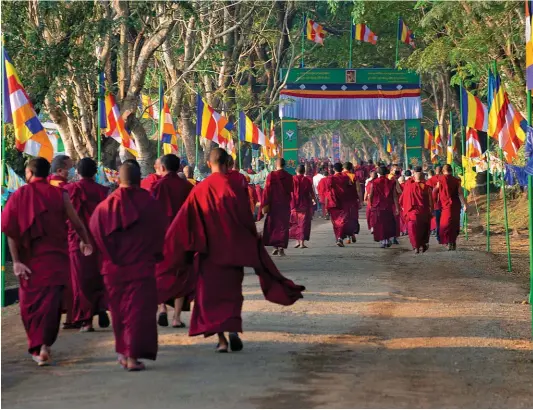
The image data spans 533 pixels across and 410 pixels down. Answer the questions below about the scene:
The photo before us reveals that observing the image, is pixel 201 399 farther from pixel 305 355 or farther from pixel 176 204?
pixel 176 204

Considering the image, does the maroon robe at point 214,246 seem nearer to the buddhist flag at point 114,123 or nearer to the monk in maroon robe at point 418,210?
the buddhist flag at point 114,123

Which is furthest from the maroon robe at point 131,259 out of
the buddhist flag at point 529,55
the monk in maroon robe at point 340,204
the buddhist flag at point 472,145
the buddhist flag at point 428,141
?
the buddhist flag at point 428,141

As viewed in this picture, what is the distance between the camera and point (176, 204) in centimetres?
1123

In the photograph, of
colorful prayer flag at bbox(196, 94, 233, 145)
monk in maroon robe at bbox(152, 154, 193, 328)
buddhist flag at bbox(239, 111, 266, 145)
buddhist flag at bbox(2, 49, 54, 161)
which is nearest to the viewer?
monk in maroon robe at bbox(152, 154, 193, 328)

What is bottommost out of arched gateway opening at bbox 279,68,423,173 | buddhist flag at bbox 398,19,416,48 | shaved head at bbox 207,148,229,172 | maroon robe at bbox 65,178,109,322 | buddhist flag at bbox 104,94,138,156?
maroon robe at bbox 65,178,109,322

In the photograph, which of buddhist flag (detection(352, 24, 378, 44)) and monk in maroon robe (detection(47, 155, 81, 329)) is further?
buddhist flag (detection(352, 24, 378, 44))

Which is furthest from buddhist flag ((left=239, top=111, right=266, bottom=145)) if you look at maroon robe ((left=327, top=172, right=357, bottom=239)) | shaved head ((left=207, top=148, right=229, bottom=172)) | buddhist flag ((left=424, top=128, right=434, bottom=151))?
buddhist flag ((left=424, top=128, right=434, bottom=151))

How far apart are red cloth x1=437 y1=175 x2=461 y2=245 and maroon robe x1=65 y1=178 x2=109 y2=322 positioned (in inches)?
Result: 403

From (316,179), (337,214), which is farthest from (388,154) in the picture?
(337,214)

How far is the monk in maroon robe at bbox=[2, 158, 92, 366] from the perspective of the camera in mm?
8562

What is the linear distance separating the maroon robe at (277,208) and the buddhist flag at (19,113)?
664 cm

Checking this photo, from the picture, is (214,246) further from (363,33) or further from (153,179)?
(363,33)

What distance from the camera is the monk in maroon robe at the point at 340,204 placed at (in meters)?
21.2

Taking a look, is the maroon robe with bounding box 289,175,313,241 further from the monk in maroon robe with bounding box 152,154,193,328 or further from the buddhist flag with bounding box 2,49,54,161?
the monk in maroon robe with bounding box 152,154,193,328
